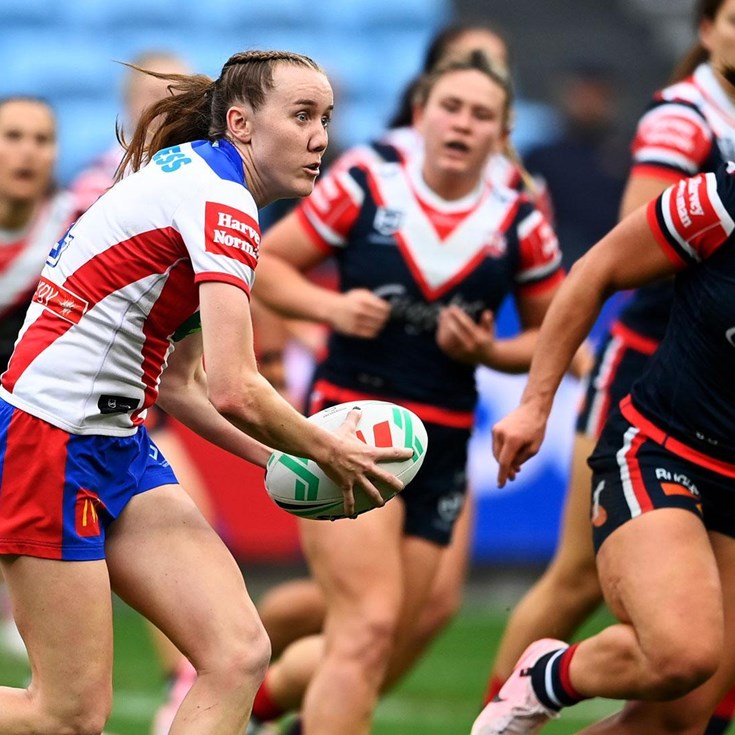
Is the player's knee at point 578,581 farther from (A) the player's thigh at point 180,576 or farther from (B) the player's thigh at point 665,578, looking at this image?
(A) the player's thigh at point 180,576

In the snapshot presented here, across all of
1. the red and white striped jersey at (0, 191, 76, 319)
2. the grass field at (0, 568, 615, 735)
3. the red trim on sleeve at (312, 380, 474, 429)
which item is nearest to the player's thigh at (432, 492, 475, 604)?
the red trim on sleeve at (312, 380, 474, 429)

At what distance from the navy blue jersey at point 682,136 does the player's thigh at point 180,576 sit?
2.07 metres

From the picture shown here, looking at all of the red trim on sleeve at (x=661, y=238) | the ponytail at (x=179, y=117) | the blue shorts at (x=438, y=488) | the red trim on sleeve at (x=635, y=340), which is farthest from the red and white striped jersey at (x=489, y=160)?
the ponytail at (x=179, y=117)

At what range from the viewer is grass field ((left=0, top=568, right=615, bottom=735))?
23.3 ft

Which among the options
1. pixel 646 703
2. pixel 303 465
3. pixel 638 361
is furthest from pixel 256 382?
pixel 638 361

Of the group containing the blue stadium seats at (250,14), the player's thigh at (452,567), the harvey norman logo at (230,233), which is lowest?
the player's thigh at (452,567)

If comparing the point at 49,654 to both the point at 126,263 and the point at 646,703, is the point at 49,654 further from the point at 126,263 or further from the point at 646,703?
the point at 646,703

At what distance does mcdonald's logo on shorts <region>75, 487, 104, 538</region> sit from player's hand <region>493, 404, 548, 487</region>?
1.23m

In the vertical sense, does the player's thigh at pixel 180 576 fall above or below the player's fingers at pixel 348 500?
below

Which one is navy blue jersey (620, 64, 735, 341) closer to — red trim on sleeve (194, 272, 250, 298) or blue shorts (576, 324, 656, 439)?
blue shorts (576, 324, 656, 439)

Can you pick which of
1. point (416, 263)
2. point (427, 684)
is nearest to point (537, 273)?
point (416, 263)

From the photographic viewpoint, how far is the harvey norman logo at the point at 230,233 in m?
3.96

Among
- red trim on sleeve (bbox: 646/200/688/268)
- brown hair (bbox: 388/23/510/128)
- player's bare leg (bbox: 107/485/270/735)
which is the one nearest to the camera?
player's bare leg (bbox: 107/485/270/735)

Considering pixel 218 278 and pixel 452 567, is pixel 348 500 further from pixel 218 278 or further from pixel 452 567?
pixel 452 567
